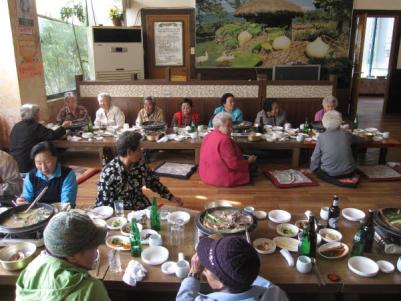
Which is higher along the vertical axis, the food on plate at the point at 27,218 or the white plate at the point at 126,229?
the food on plate at the point at 27,218

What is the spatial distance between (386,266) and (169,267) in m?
1.09

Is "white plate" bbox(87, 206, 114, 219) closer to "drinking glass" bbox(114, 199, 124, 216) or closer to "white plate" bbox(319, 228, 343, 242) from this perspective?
"drinking glass" bbox(114, 199, 124, 216)

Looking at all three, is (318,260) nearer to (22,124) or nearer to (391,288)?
(391,288)

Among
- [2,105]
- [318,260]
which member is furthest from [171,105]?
[318,260]

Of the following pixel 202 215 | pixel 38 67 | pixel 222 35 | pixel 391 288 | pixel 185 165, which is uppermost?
pixel 222 35

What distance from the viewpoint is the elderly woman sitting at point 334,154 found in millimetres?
3990

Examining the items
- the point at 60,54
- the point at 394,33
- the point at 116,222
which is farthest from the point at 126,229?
the point at 394,33

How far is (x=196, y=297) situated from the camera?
1447mm

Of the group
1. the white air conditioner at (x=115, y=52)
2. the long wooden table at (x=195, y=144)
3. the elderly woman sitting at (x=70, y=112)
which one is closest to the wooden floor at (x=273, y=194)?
the long wooden table at (x=195, y=144)

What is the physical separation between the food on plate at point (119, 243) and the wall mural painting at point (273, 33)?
6.57 metres

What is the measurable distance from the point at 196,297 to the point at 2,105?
4687mm

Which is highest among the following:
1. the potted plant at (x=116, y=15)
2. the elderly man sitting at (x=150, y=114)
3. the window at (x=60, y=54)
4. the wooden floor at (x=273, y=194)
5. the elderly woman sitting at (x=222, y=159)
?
the potted plant at (x=116, y=15)

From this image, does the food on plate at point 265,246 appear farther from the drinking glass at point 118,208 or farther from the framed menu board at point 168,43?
the framed menu board at point 168,43

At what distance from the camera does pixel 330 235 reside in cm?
202
